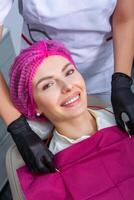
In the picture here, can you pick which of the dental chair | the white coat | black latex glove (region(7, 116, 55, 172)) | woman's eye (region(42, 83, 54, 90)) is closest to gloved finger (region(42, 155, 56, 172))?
black latex glove (region(7, 116, 55, 172))

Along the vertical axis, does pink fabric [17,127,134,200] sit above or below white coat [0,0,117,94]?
below

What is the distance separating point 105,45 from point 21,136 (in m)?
0.50

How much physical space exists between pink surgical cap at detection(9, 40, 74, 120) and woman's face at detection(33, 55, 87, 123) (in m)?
0.02

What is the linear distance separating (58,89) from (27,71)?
114mm

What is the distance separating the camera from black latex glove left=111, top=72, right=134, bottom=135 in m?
1.15

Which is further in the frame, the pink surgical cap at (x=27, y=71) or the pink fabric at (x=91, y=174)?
the pink surgical cap at (x=27, y=71)

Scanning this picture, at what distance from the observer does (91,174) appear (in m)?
1.05

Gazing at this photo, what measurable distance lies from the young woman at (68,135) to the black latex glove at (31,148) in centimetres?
3

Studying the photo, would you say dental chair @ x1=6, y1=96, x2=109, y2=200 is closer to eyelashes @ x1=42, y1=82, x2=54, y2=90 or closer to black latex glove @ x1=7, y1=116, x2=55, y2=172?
black latex glove @ x1=7, y1=116, x2=55, y2=172

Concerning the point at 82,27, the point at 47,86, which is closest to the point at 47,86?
the point at 47,86

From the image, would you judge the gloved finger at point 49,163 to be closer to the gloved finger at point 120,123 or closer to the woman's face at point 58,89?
the woman's face at point 58,89

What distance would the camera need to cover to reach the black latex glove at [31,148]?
109 centimetres

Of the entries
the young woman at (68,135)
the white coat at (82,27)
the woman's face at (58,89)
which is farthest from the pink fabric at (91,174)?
the white coat at (82,27)

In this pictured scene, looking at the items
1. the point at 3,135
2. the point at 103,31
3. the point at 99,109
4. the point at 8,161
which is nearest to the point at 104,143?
the point at 99,109
